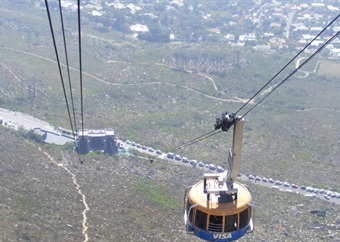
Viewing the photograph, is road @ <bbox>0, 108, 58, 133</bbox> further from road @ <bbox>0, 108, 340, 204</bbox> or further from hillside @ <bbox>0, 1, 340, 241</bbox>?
hillside @ <bbox>0, 1, 340, 241</bbox>

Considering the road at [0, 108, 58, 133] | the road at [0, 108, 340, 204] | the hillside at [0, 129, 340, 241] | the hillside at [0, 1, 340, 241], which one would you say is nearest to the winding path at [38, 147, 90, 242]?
the hillside at [0, 129, 340, 241]

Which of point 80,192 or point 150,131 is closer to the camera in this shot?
point 80,192

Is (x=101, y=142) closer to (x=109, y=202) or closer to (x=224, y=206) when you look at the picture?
(x=109, y=202)

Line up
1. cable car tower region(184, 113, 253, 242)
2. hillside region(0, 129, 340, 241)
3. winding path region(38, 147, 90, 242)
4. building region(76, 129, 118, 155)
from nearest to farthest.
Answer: cable car tower region(184, 113, 253, 242) < winding path region(38, 147, 90, 242) < hillside region(0, 129, 340, 241) < building region(76, 129, 118, 155)

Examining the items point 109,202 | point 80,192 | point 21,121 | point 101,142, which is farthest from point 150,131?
point 109,202

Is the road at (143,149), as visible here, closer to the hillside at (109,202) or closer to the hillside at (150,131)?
the hillside at (150,131)

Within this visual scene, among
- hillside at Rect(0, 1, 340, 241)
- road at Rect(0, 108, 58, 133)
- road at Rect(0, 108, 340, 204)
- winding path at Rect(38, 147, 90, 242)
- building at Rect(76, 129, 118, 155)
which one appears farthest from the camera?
road at Rect(0, 108, 58, 133)

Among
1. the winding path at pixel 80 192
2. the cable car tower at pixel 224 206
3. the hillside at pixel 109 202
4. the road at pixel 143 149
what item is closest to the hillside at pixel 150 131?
the hillside at pixel 109 202

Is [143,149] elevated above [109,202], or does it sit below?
below

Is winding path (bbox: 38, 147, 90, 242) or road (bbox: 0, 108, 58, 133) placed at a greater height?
winding path (bbox: 38, 147, 90, 242)

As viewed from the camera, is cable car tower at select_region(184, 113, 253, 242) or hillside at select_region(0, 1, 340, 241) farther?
hillside at select_region(0, 1, 340, 241)
